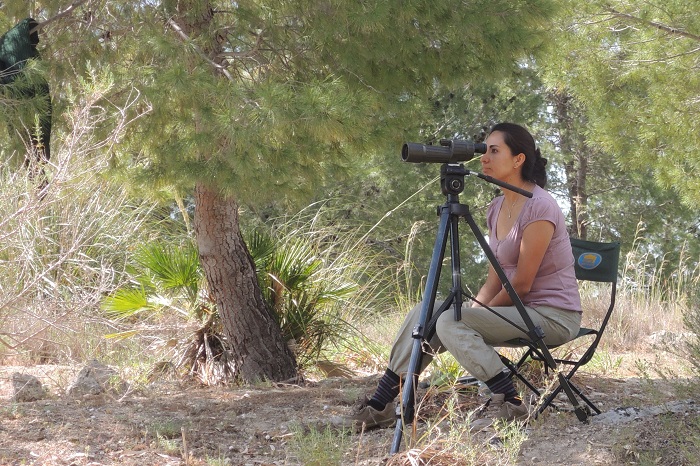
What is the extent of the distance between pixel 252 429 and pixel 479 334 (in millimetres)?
1096

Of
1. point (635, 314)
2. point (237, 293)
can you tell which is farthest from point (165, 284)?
point (635, 314)

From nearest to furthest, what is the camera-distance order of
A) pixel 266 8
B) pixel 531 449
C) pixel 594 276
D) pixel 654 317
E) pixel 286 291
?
pixel 531 449, pixel 594 276, pixel 266 8, pixel 286 291, pixel 654 317

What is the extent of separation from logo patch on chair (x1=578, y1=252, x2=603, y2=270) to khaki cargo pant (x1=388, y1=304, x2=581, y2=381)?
387 millimetres

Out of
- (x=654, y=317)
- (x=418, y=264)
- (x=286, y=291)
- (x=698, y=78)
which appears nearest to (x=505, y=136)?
(x=286, y=291)

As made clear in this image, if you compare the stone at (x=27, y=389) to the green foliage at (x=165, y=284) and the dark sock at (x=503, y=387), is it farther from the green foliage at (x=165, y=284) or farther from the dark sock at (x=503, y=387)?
the dark sock at (x=503, y=387)

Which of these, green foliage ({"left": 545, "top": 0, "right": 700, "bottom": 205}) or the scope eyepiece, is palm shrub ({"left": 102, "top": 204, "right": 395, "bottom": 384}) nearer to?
the scope eyepiece

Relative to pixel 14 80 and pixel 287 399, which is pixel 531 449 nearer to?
pixel 287 399

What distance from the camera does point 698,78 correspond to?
8.47 m

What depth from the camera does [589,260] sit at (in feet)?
12.7

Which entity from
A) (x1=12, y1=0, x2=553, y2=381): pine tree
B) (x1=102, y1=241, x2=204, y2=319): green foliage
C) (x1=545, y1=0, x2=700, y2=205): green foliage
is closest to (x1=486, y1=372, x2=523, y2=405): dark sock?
(x1=12, y1=0, x2=553, y2=381): pine tree

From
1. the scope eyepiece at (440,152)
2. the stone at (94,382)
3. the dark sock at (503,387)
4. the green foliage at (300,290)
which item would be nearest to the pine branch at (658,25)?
the green foliage at (300,290)

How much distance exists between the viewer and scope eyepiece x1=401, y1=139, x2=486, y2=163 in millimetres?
3096

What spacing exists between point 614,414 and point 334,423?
1.23 meters

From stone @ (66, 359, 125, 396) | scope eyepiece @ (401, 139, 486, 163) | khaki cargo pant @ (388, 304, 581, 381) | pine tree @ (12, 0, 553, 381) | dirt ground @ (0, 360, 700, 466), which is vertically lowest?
dirt ground @ (0, 360, 700, 466)
